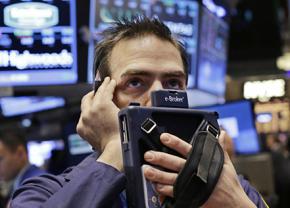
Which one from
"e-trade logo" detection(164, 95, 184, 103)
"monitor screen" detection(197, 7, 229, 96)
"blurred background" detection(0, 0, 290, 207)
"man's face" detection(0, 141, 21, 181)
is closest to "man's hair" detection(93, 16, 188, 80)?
"blurred background" detection(0, 0, 290, 207)

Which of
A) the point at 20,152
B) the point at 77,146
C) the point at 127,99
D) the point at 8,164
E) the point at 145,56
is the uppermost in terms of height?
the point at 145,56

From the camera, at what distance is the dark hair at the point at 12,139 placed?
5.00 meters

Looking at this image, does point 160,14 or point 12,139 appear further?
point 12,139

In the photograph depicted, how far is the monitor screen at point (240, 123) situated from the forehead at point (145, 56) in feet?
7.29

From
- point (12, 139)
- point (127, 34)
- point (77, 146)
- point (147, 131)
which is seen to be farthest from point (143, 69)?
point (12, 139)

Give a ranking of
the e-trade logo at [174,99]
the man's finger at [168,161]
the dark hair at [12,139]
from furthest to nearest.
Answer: the dark hair at [12,139] → the e-trade logo at [174,99] → the man's finger at [168,161]

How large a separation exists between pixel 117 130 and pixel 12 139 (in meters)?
3.82

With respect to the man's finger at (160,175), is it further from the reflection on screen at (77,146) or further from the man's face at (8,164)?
the man's face at (8,164)

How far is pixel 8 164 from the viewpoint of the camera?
16.2 feet

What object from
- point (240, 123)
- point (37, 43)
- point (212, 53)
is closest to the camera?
point (37, 43)

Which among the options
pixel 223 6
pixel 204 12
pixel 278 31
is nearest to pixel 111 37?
pixel 204 12

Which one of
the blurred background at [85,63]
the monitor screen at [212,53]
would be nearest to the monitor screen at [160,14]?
the blurred background at [85,63]

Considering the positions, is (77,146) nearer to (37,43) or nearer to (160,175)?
(37,43)

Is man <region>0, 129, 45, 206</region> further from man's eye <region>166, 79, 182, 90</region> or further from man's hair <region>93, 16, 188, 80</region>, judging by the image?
man's eye <region>166, 79, 182, 90</region>
